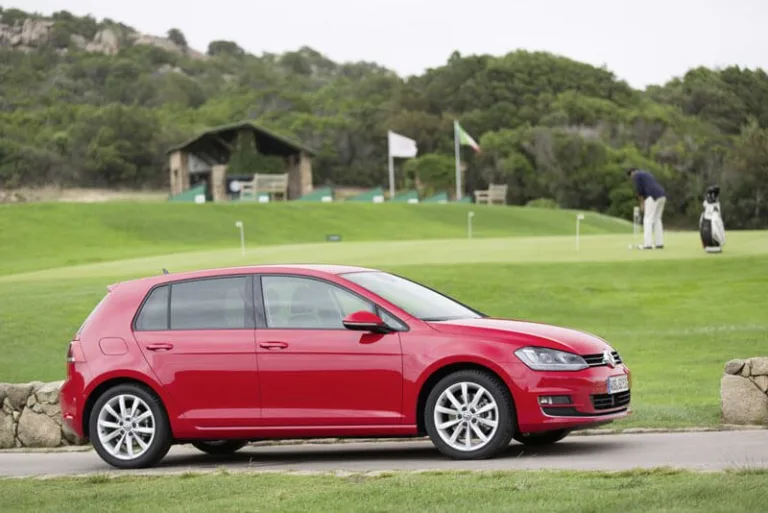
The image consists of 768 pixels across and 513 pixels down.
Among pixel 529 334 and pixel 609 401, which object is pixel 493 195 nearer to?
pixel 609 401

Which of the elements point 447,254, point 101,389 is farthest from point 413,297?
point 447,254

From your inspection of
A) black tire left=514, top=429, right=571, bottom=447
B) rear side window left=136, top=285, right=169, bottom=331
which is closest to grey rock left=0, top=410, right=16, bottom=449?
rear side window left=136, top=285, right=169, bottom=331

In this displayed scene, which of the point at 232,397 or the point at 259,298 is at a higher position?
the point at 259,298

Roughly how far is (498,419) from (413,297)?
4.76 ft

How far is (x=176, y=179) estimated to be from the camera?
89.3 meters

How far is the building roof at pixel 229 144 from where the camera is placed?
286ft

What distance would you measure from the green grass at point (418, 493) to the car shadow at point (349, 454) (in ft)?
4.89

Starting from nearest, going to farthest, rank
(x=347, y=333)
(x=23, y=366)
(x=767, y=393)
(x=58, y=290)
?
(x=347, y=333), (x=767, y=393), (x=23, y=366), (x=58, y=290)

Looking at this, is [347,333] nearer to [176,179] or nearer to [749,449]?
[749,449]

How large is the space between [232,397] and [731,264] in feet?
64.8

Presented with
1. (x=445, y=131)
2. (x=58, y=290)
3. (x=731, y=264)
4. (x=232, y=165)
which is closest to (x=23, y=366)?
(x=58, y=290)

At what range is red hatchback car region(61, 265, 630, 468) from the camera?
11.2 meters

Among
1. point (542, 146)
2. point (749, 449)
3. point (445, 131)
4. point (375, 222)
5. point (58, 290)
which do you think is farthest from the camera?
point (445, 131)

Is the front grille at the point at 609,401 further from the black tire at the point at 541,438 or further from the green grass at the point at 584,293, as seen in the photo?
the green grass at the point at 584,293
